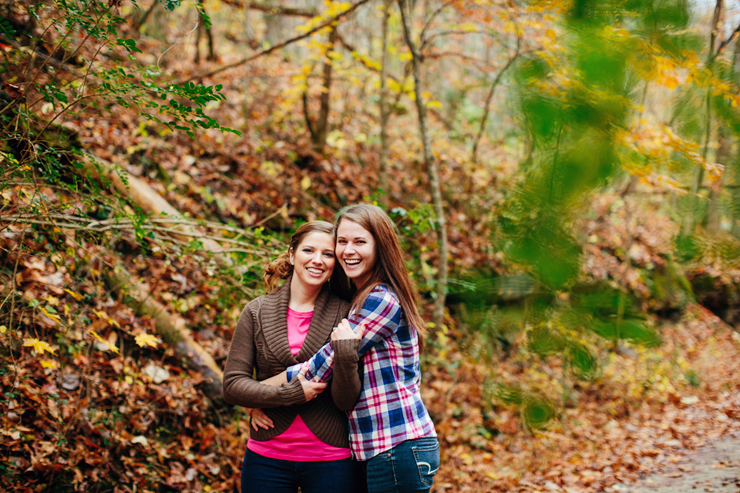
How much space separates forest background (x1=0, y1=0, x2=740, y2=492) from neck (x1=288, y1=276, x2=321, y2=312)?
0.78 meters

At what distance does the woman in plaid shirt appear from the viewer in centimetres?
183

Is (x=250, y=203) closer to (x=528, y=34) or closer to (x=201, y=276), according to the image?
(x=201, y=276)

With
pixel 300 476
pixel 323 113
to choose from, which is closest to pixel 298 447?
pixel 300 476

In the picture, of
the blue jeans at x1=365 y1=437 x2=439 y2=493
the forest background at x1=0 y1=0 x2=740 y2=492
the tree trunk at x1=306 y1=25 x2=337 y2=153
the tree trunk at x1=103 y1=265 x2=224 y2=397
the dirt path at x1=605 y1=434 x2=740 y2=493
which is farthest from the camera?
the tree trunk at x1=306 y1=25 x2=337 y2=153

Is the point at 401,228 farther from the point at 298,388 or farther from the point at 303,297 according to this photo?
the point at 298,388

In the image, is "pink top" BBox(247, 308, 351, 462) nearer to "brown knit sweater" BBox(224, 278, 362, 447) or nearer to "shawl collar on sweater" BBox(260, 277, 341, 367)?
"brown knit sweater" BBox(224, 278, 362, 447)

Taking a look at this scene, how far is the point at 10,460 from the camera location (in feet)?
8.67

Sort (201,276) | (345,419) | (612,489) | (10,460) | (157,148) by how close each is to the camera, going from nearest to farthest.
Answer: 1. (345,419)
2. (10,460)
3. (612,489)
4. (201,276)
5. (157,148)

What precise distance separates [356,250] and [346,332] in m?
0.39

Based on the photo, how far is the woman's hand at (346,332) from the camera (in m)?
1.86

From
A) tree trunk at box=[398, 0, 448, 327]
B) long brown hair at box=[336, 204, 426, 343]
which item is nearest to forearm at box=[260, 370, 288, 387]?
long brown hair at box=[336, 204, 426, 343]

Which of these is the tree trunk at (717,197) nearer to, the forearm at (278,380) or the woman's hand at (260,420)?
the forearm at (278,380)

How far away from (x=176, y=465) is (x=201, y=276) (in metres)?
1.78


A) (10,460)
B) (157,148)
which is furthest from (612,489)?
(157,148)
